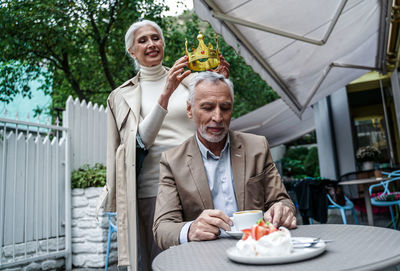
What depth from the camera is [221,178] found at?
1710mm

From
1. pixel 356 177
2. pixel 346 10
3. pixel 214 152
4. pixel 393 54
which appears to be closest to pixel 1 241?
pixel 214 152

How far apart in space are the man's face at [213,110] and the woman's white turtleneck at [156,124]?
11.9 inches

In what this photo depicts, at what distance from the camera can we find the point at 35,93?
35.2 ft

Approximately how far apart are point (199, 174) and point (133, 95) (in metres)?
0.78

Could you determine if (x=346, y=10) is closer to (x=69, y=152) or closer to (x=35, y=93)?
(x=69, y=152)

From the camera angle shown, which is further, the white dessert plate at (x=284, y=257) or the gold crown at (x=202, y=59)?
the gold crown at (x=202, y=59)

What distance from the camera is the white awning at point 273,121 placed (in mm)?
9596

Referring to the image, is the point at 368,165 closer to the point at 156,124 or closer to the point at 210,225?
the point at 156,124

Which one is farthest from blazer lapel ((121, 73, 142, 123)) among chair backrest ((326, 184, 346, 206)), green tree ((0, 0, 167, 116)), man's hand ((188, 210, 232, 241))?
green tree ((0, 0, 167, 116))

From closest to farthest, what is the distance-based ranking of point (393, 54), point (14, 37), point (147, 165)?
1. point (147, 165)
2. point (393, 54)
3. point (14, 37)

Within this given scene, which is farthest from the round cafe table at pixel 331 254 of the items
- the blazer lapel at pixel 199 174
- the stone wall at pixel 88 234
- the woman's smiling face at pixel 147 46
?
the stone wall at pixel 88 234

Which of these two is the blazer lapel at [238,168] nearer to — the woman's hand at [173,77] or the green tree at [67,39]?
the woman's hand at [173,77]

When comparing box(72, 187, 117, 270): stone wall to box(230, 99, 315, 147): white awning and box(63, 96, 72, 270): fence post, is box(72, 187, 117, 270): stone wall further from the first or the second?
box(230, 99, 315, 147): white awning

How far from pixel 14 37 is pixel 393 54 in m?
8.02
